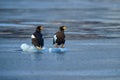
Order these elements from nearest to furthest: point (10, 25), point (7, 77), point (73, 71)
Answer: point (7, 77)
point (73, 71)
point (10, 25)

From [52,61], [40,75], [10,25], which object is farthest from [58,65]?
[10,25]

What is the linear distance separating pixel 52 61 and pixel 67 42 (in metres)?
3.96

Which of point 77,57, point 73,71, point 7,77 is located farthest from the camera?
point 77,57

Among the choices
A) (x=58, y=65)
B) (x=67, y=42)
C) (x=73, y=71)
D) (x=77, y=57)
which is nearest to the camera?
(x=73, y=71)

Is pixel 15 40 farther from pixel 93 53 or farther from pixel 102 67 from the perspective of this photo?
pixel 102 67

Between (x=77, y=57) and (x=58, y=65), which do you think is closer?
(x=58, y=65)

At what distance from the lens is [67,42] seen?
17.8m

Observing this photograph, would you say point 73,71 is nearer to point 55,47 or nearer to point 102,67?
point 102,67

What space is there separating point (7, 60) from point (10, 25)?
9.57m

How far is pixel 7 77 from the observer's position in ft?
38.3

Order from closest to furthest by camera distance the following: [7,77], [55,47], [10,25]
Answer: [7,77]
[55,47]
[10,25]

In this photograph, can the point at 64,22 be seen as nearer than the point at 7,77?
No

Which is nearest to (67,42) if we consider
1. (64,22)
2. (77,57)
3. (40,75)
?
(77,57)

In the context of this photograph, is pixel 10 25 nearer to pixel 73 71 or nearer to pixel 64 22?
pixel 64 22
